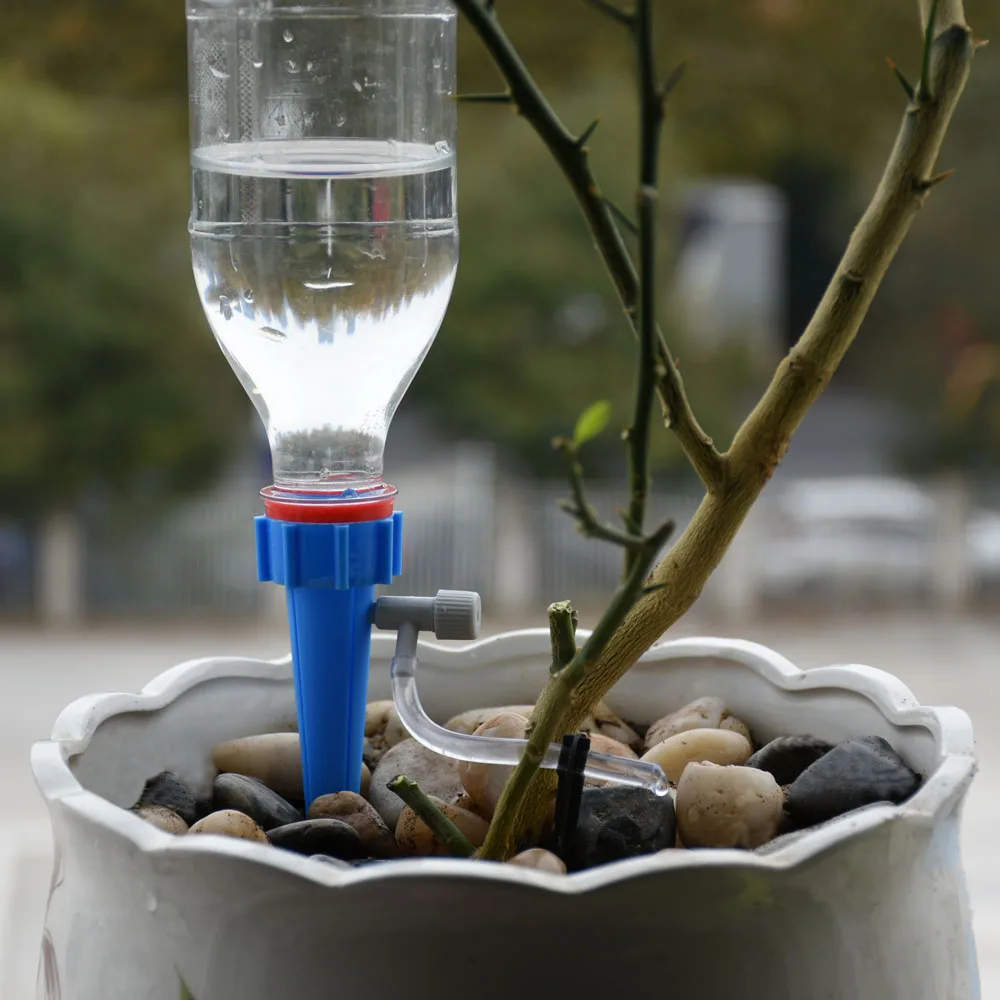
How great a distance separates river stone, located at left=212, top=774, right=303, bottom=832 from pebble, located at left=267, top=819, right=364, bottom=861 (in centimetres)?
3

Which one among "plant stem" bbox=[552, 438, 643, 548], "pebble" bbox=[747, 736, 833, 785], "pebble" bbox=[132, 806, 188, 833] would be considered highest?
"plant stem" bbox=[552, 438, 643, 548]

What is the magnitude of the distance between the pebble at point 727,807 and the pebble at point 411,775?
0.09 meters

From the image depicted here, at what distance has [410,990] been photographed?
28 centimetres

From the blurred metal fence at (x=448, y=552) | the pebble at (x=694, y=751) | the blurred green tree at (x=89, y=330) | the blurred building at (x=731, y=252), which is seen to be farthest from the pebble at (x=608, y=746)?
the blurred building at (x=731, y=252)

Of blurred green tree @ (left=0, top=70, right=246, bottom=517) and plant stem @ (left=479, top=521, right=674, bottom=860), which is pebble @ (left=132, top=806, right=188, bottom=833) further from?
blurred green tree @ (left=0, top=70, right=246, bottom=517)

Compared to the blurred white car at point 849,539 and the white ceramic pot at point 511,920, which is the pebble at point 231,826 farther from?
the blurred white car at point 849,539

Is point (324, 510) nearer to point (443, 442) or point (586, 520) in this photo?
point (586, 520)

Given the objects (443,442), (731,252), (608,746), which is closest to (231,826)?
(608,746)

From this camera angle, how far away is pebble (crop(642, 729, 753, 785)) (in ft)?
1.46

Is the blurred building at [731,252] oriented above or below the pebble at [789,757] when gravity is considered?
above

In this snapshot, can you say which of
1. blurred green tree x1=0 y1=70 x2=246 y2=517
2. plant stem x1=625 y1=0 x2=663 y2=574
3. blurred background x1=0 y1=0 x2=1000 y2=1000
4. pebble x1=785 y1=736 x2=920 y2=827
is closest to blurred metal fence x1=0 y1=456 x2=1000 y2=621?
blurred background x1=0 y1=0 x2=1000 y2=1000

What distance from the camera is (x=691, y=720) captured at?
0.47 metres

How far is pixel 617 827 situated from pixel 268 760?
0.14m

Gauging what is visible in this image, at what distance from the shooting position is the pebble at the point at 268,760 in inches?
18.3
